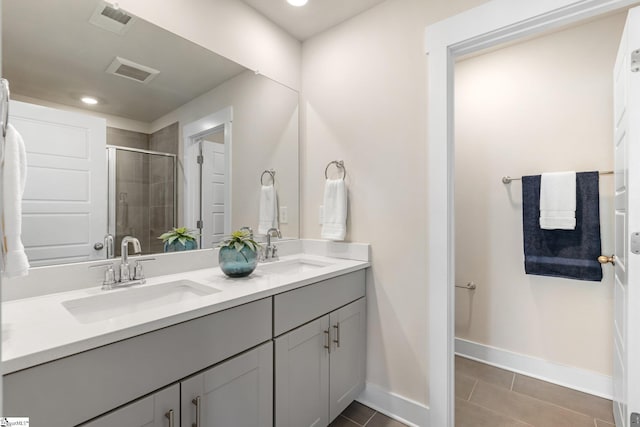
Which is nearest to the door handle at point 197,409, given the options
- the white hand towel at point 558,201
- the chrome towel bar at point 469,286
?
the chrome towel bar at point 469,286

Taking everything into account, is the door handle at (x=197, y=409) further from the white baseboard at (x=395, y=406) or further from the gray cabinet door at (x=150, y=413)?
the white baseboard at (x=395, y=406)

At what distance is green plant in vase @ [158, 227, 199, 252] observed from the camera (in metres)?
1.62

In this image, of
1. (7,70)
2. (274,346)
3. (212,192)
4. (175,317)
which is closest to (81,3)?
(7,70)

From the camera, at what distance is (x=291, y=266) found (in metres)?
2.01

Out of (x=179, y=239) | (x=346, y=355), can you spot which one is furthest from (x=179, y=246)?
(x=346, y=355)

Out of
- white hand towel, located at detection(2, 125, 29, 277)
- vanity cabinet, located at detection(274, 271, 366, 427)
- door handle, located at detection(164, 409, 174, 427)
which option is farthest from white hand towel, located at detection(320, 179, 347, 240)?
white hand towel, located at detection(2, 125, 29, 277)

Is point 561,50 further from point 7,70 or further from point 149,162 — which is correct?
point 7,70

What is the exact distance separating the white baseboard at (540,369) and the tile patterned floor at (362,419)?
102 cm

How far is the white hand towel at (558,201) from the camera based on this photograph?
2.04 m

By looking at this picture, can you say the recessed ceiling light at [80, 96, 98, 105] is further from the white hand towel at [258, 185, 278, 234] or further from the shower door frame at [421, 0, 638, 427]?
the shower door frame at [421, 0, 638, 427]

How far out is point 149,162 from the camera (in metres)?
1.56

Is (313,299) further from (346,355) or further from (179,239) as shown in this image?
(179,239)

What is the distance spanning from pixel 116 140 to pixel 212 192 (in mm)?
513

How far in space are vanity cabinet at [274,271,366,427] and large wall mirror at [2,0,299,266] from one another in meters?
0.66
